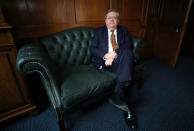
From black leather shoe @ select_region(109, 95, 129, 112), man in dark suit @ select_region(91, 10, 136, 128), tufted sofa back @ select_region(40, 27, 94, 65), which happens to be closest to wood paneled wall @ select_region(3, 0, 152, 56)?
tufted sofa back @ select_region(40, 27, 94, 65)

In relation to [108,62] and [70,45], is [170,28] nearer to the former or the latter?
[108,62]

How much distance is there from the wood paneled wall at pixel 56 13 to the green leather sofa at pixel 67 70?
0.79 ft

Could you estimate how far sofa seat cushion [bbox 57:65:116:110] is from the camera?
96 cm

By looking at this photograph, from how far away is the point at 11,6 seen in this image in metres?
1.32

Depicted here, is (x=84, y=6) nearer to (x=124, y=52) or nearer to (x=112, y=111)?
(x=124, y=52)

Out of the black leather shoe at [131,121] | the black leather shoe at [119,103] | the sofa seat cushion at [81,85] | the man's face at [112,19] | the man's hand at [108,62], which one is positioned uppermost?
the man's face at [112,19]

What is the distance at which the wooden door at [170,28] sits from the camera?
6.87ft

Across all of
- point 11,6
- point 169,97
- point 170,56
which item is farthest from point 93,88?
point 170,56

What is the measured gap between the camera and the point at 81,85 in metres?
Result: 1.04

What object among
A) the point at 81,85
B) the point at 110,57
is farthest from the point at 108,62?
the point at 81,85

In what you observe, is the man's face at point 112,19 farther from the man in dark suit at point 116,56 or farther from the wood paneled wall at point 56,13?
the wood paneled wall at point 56,13

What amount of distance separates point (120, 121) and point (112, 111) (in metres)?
0.16

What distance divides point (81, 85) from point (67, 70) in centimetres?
39

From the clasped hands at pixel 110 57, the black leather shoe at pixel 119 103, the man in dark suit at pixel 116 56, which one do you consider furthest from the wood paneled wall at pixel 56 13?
the black leather shoe at pixel 119 103
